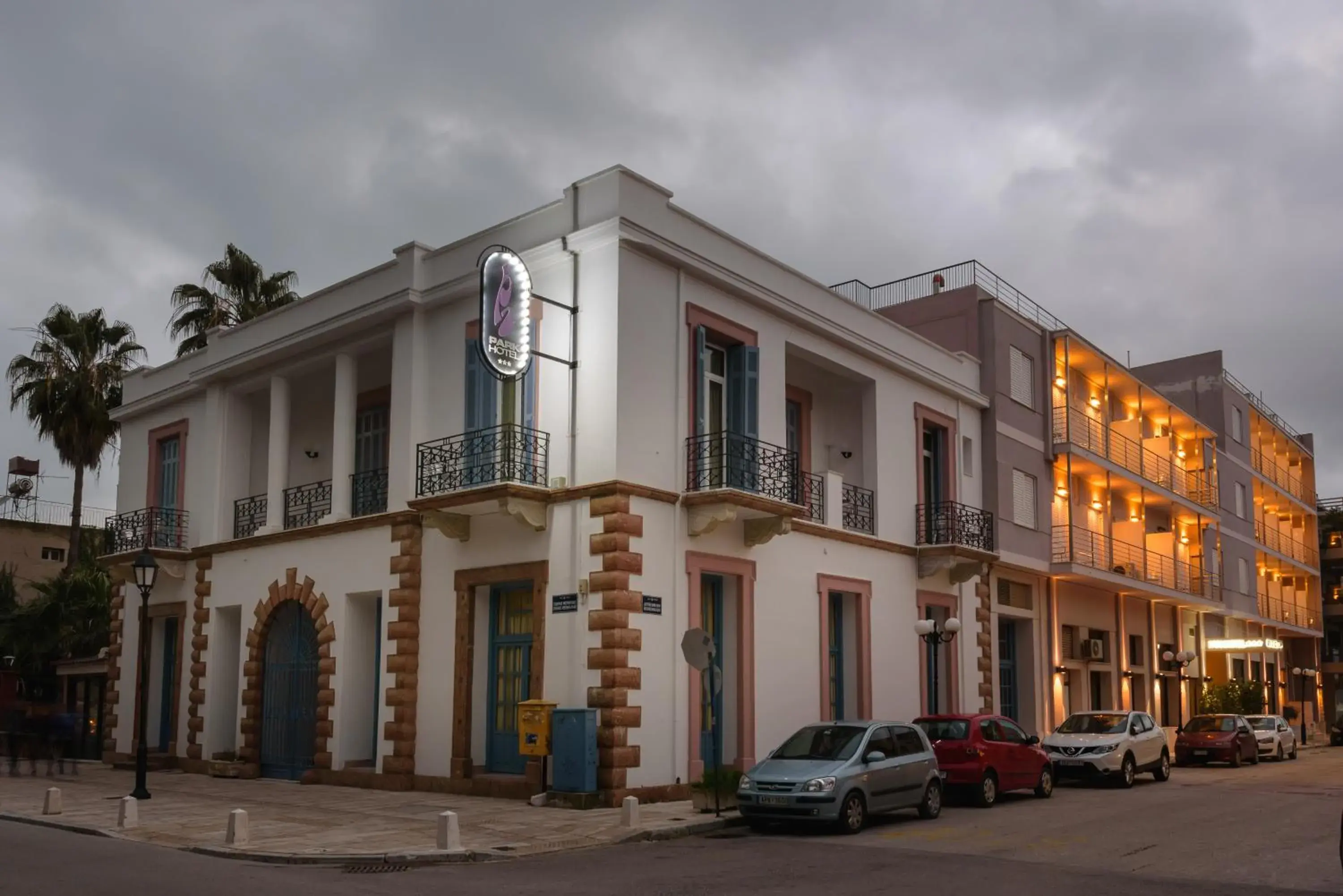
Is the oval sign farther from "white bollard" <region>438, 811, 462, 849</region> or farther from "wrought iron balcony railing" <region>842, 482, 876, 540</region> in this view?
"wrought iron balcony railing" <region>842, 482, 876, 540</region>

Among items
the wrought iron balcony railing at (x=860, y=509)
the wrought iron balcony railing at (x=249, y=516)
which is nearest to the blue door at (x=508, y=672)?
the wrought iron balcony railing at (x=860, y=509)

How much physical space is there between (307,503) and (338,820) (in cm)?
978

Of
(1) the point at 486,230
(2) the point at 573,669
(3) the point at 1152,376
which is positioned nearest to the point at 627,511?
(2) the point at 573,669

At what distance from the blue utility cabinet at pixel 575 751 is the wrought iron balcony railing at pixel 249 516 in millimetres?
10794

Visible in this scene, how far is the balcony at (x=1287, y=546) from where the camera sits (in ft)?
167

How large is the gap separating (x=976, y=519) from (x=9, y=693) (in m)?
24.2

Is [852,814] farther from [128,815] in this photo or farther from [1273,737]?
[1273,737]

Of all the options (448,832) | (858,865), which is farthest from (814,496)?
(448,832)

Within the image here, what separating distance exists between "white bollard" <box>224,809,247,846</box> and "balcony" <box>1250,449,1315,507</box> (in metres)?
45.3

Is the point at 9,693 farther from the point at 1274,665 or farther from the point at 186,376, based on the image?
the point at 1274,665

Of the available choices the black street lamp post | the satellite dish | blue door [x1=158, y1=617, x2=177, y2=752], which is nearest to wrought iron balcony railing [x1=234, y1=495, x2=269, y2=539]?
blue door [x1=158, y1=617, x2=177, y2=752]

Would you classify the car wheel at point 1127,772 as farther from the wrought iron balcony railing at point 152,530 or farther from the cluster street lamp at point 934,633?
the wrought iron balcony railing at point 152,530

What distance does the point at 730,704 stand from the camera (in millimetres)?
21188

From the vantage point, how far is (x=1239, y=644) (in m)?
43.1
